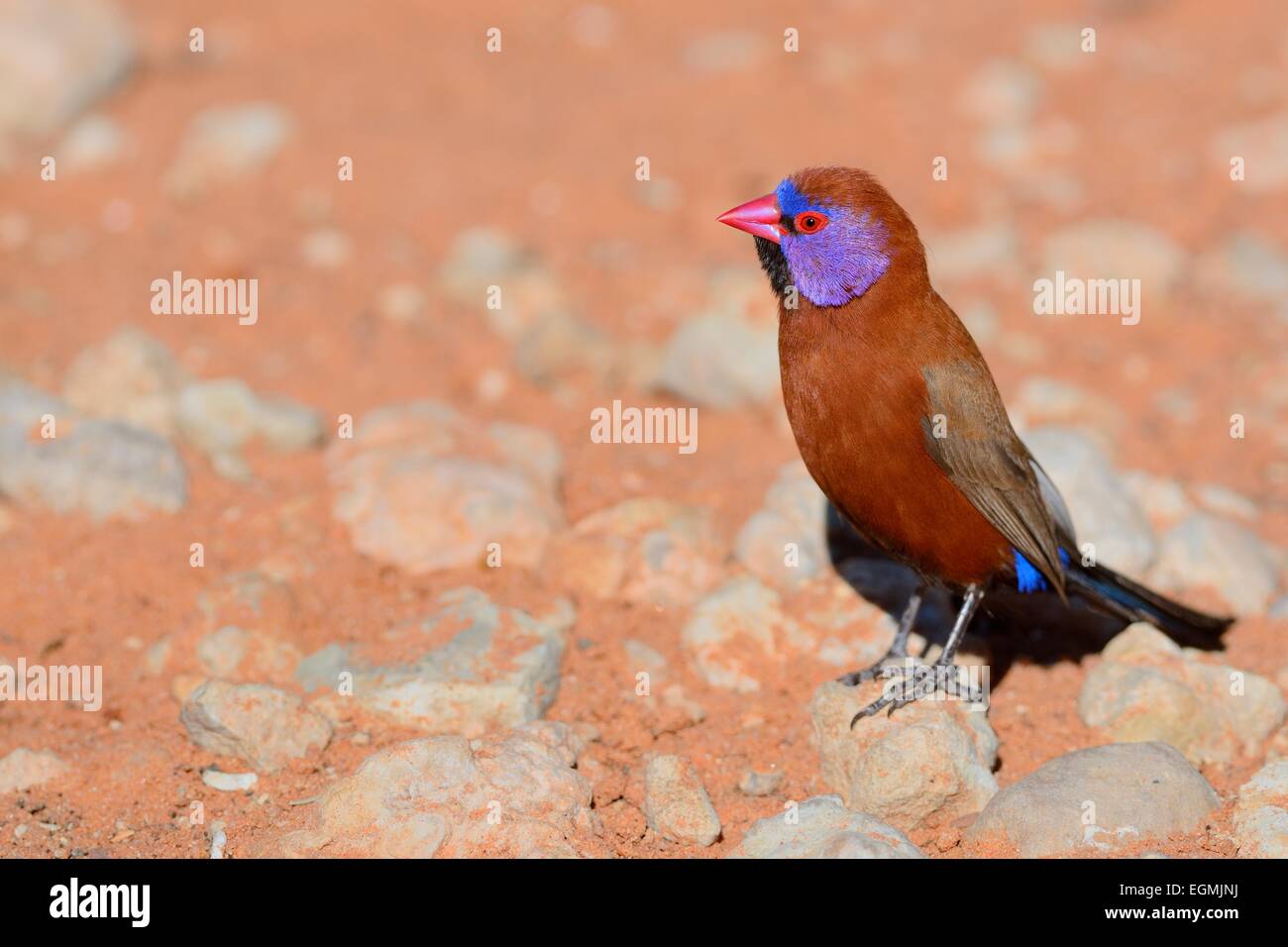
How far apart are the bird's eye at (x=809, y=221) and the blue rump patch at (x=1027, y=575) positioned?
1.35 meters

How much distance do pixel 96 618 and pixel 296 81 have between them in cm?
560

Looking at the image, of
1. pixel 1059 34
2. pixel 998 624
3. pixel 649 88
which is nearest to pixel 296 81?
pixel 649 88

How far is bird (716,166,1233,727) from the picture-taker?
488 cm

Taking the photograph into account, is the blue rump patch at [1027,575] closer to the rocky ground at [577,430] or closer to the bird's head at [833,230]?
the rocky ground at [577,430]

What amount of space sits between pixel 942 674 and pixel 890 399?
3.28 ft

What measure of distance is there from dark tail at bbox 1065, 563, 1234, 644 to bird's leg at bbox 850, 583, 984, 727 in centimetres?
46

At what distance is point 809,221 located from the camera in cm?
488

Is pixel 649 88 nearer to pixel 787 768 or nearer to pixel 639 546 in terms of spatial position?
pixel 639 546

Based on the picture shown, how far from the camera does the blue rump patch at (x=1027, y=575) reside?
525 centimetres
